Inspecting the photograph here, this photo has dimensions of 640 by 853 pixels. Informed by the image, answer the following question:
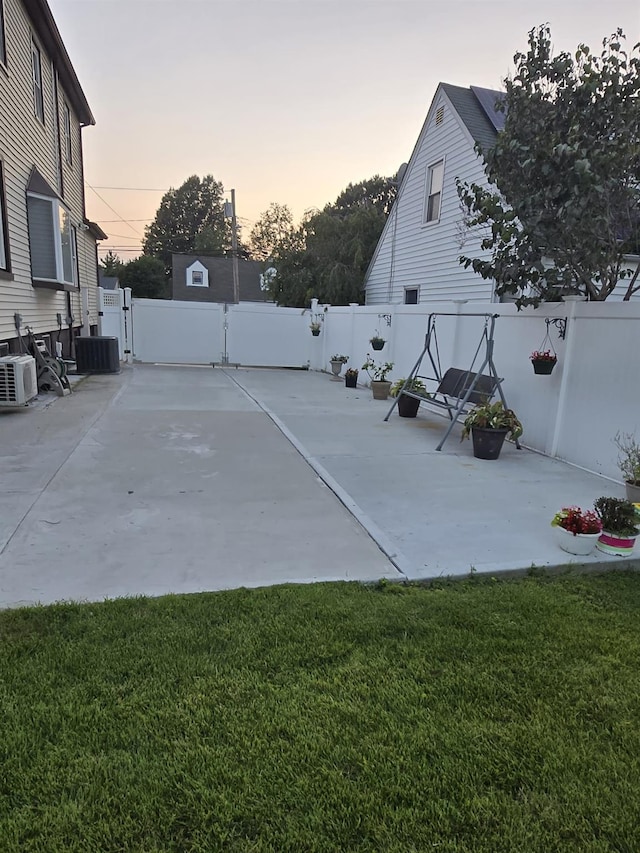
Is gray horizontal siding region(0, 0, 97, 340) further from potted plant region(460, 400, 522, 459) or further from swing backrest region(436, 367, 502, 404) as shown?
potted plant region(460, 400, 522, 459)

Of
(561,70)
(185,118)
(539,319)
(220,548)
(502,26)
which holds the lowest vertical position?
(220,548)

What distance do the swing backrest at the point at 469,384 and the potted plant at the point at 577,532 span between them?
2.82 metres

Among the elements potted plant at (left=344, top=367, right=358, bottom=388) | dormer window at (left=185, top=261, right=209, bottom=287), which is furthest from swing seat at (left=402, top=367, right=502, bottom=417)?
dormer window at (left=185, top=261, right=209, bottom=287)

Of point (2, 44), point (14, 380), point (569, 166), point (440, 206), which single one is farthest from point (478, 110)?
point (14, 380)

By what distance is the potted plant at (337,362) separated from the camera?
1276cm

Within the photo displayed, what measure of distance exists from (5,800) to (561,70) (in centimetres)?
667

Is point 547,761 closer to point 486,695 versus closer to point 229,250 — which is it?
point 486,695

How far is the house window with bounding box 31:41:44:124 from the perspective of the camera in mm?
9375

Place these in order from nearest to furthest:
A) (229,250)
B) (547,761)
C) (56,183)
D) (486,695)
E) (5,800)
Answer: (5,800), (547,761), (486,695), (56,183), (229,250)

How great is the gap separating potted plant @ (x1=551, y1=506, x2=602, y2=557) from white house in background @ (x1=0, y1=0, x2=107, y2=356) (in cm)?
726

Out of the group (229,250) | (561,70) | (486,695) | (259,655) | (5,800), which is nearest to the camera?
(5,800)

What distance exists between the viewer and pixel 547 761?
5.69 feet

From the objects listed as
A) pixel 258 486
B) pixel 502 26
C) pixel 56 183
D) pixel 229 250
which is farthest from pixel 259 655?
pixel 229 250

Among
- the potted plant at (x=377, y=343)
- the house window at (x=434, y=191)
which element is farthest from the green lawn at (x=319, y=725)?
the house window at (x=434, y=191)
